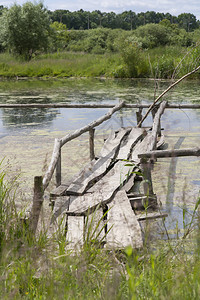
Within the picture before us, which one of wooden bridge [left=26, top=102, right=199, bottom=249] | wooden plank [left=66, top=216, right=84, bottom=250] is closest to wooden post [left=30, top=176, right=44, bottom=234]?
wooden bridge [left=26, top=102, right=199, bottom=249]

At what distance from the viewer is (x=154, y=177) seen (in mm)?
5188

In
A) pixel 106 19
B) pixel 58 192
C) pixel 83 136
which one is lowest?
pixel 83 136

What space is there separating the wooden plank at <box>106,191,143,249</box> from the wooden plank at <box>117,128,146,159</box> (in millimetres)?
1652

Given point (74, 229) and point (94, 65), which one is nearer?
point (74, 229)

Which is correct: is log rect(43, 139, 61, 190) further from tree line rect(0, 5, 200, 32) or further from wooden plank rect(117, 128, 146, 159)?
tree line rect(0, 5, 200, 32)

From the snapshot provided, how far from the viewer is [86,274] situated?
1.92 meters

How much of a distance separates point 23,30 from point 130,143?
26127mm

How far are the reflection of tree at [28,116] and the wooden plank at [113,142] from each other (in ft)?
10.1

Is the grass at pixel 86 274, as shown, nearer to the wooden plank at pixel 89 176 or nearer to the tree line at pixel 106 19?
the wooden plank at pixel 89 176

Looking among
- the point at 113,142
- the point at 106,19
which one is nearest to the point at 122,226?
the point at 113,142

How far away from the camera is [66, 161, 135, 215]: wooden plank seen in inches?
136

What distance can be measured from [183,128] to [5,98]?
6.74 metres

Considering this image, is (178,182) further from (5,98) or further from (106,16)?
(106,16)

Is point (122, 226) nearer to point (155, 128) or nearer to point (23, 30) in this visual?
point (155, 128)
